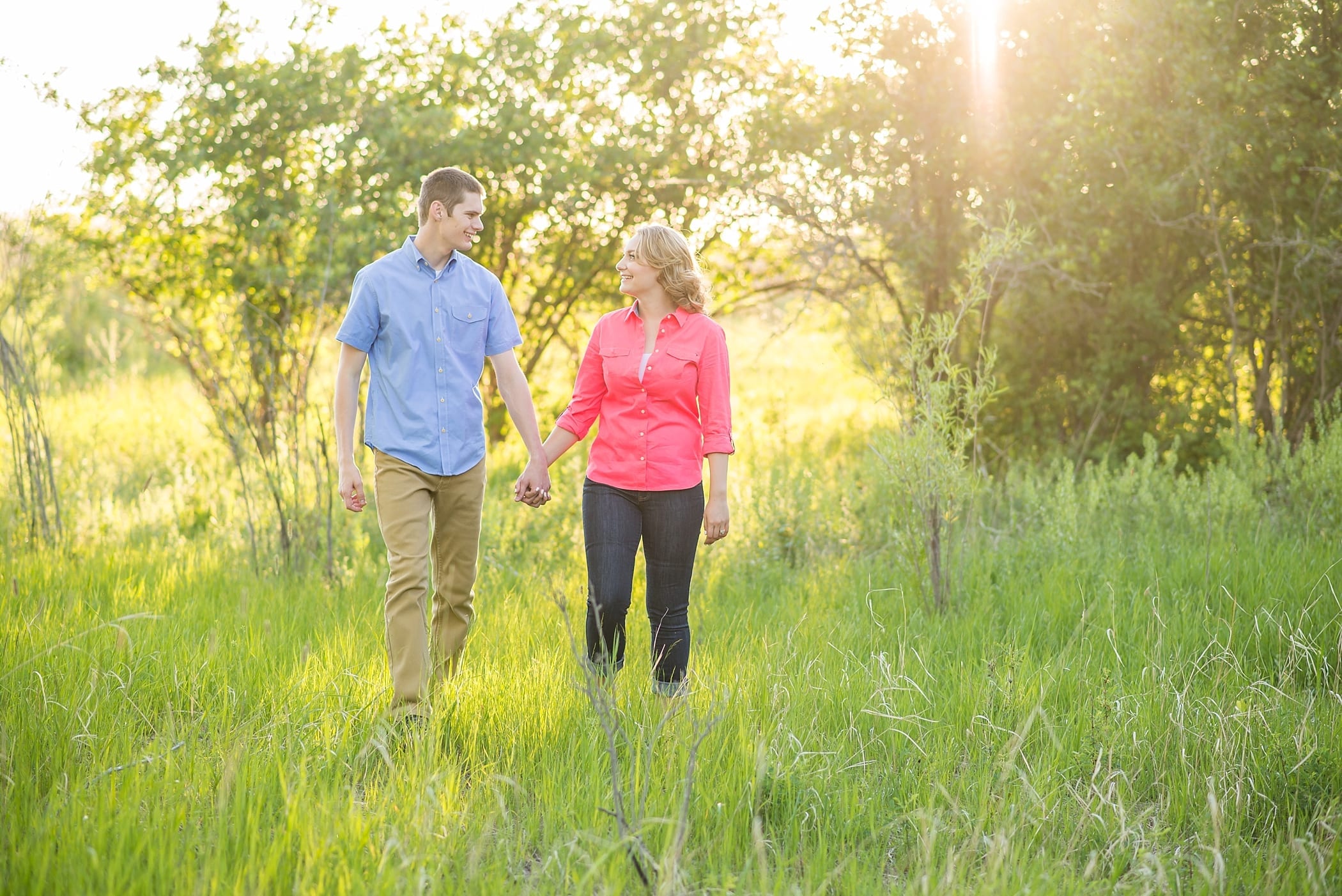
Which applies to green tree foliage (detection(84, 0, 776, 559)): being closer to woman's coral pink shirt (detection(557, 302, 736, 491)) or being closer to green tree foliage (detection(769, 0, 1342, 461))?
green tree foliage (detection(769, 0, 1342, 461))

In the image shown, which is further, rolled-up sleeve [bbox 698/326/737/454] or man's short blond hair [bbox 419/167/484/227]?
rolled-up sleeve [bbox 698/326/737/454]

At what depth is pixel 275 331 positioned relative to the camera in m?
8.64

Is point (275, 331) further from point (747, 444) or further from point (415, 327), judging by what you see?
point (415, 327)

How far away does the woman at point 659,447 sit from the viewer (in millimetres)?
3869

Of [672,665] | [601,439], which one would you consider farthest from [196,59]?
[672,665]

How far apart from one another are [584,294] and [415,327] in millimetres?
5777

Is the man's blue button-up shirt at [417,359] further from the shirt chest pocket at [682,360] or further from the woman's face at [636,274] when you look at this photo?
the shirt chest pocket at [682,360]

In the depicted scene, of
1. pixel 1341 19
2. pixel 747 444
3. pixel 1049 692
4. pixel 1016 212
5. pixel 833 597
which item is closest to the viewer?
pixel 1049 692

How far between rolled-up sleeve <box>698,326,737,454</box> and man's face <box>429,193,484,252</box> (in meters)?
0.97

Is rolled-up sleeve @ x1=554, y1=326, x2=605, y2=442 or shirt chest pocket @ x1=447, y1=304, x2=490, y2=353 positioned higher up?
shirt chest pocket @ x1=447, y1=304, x2=490, y2=353

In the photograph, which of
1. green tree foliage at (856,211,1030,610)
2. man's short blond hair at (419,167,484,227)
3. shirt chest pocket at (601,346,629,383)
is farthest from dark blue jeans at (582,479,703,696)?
green tree foliage at (856,211,1030,610)

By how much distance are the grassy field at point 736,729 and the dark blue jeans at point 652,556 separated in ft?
0.54

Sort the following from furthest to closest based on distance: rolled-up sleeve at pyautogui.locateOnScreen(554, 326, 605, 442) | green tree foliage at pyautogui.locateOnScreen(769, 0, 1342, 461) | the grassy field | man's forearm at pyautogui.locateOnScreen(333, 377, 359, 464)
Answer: green tree foliage at pyautogui.locateOnScreen(769, 0, 1342, 461) → rolled-up sleeve at pyautogui.locateOnScreen(554, 326, 605, 442) → man's forearm at pyautogui.locateOnScreen(333, 377, 359, 464) → the grassy field

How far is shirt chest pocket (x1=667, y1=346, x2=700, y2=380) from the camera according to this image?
12.8 ft
